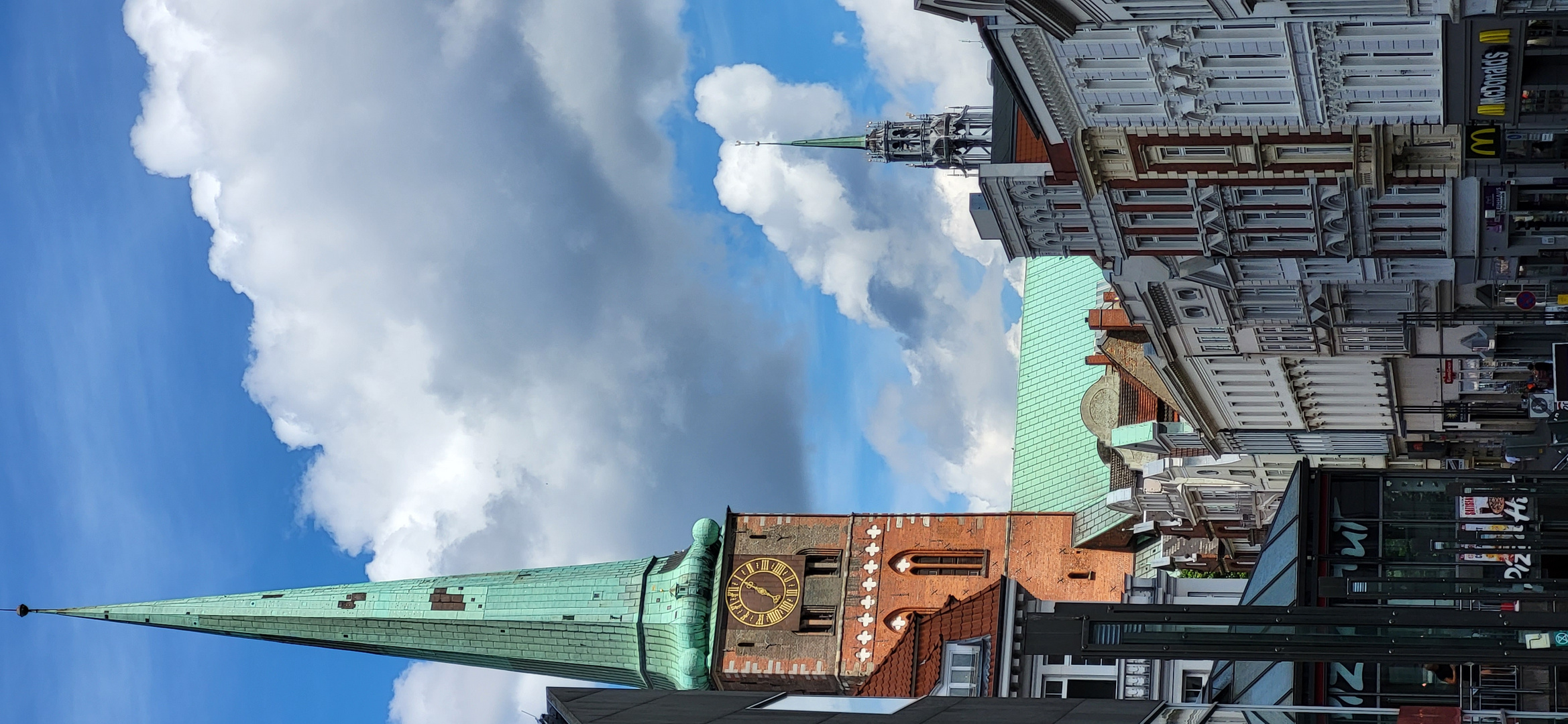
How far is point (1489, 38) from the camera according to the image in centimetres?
4191

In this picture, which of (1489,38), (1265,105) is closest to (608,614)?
(1265,105)

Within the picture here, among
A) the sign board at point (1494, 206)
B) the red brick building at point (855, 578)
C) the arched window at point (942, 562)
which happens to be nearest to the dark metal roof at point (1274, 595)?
the sign board at point (1494, 206)

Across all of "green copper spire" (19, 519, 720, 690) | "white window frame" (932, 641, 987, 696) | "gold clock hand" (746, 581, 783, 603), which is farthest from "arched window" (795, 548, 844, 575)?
"white window frame" (932, 641, 987, 696)

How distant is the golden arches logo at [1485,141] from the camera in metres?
47.5

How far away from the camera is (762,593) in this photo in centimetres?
8706

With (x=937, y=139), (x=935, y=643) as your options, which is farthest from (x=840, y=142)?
(x=935, y=643)

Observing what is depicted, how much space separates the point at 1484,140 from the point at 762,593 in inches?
1836

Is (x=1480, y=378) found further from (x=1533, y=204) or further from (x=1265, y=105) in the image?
(x=1265, y=105)

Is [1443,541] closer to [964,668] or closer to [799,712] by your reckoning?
[799,712]

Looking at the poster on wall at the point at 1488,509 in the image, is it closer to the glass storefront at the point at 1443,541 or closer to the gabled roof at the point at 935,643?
the glass storefront at the point at 1443,541

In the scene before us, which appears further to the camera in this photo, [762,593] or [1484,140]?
[762,593]

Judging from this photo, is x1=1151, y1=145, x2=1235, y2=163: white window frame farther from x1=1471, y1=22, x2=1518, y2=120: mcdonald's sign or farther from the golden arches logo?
x1=1471, y1=22, x2=1518, y2=120: mcdonald's sign

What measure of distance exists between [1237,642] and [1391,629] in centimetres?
252

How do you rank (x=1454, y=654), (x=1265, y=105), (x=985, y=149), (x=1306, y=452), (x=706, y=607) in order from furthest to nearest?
(x=985, y=149), (x=706, y=607), (x=1306, y=452), (x=1265, y=105), (x=1454, y=654)
